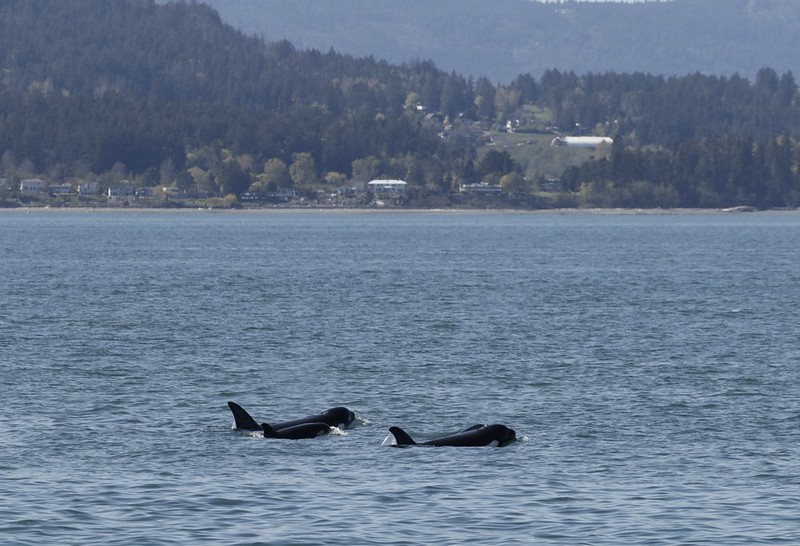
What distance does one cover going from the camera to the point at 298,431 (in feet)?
138

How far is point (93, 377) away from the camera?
55.8 meters

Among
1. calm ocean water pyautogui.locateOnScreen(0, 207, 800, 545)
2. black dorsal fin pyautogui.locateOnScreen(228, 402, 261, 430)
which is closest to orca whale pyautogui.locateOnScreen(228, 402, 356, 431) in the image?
black dorsal fin pyautogui.locateOnScreen(228, 402, 261, 430)

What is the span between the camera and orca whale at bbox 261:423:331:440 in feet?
137

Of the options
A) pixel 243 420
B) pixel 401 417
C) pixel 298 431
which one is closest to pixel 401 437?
pixel 298 431

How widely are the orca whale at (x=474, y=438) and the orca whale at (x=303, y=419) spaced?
11.0ft

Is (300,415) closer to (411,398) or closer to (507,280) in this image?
(411,398)

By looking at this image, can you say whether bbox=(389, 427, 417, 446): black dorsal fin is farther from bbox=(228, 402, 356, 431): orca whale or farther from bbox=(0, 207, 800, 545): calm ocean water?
bbox=(228, 402, 356, 431): orca whale

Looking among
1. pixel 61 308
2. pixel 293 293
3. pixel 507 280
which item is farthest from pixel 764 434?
pixel 507 280

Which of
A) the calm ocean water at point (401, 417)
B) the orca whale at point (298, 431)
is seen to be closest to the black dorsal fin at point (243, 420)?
the orca whale at point (298, 431)

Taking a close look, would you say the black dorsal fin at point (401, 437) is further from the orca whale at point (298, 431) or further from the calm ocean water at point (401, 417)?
the orca whale at point (298, 431)

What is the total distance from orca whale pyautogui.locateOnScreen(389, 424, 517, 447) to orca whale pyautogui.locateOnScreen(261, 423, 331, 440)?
2695mm

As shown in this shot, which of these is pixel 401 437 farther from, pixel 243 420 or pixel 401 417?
pixel 401 417

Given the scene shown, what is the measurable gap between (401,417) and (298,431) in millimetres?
5161

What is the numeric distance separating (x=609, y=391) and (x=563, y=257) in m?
121
